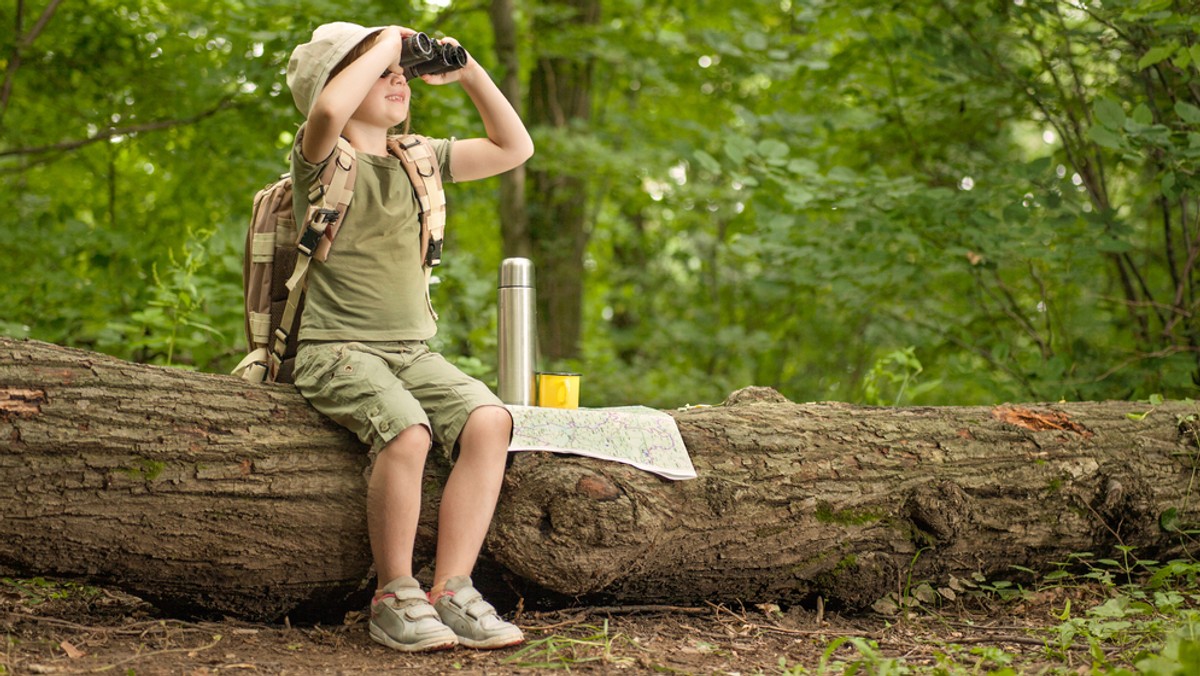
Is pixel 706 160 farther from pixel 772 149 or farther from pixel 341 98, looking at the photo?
pixel 341 98

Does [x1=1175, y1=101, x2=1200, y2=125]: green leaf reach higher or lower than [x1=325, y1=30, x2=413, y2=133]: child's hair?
higher

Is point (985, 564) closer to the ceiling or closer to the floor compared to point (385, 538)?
closer to the floor

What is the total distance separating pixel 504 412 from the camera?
114 inches

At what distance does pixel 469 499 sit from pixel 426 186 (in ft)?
3.58

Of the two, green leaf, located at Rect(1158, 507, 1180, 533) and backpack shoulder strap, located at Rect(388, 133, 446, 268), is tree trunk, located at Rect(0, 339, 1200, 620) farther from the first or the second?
backpack shoulder strap, located at Rect(388, 133, 446, 268)

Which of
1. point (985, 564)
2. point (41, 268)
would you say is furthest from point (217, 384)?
point (41, 268)

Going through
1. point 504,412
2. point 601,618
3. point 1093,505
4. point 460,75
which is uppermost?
point 460,75

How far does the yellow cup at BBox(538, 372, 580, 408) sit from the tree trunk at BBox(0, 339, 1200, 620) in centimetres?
42

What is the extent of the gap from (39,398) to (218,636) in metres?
0.83

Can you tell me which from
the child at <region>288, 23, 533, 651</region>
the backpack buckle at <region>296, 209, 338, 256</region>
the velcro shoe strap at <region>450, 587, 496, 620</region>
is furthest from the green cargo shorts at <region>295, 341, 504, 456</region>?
the velcro shoe strap at <region>450, 587, 496, 620</region>

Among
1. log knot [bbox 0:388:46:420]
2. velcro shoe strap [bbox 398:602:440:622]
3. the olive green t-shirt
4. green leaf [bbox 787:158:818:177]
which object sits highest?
green leaf [bbox 787:158:818:177]

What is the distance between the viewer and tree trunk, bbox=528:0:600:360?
29.0 ft

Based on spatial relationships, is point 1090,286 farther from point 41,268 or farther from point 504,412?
point 41,268

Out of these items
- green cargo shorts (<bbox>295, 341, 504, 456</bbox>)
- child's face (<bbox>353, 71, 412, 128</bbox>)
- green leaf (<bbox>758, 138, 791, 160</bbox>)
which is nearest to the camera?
green cargo shorts (<bbox>295, 341, 504, 456</bbox>)
